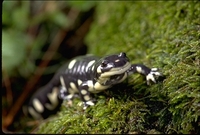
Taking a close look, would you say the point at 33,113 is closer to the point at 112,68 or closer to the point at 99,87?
the point at 99,87

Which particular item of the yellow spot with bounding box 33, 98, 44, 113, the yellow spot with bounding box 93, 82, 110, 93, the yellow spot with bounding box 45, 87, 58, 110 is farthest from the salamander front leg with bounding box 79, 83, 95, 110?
the yellow spot with bounding box 33, 98, 44, 113

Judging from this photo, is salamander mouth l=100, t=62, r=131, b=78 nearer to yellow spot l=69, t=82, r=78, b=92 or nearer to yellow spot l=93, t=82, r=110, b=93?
yellow spot l=93, t=82, r=110, b=93

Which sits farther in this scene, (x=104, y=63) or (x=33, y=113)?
(x=33, y=113)

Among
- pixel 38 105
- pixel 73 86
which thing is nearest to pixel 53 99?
pixel 38 105

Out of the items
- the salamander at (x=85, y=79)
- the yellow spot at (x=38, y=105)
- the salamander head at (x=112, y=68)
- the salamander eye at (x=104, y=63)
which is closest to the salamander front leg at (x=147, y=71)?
the salamander at (x=85, y=79)

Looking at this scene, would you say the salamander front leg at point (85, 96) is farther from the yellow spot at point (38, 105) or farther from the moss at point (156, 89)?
the yellow spot at point (38, 105)

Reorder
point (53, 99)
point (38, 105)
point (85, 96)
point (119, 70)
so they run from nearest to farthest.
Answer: point (119, 70), point (85, 96), point (53, 99), point (38, 105)

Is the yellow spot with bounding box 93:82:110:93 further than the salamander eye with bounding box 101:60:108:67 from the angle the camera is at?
Yes

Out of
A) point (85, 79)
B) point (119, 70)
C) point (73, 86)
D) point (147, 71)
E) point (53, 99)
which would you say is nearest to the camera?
point (119, 70)
